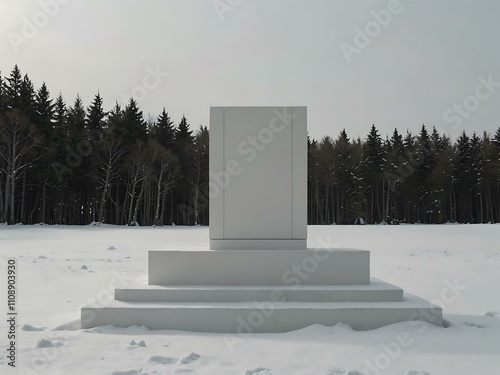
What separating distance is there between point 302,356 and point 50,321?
3.93m

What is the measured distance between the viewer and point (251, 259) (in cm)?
733

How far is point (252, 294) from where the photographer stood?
6.79m

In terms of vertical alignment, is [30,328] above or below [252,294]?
below

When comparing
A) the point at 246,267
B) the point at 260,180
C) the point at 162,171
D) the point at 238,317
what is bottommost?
the point at 238,317

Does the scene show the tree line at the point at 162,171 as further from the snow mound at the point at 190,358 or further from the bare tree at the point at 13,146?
the snow mound at the point at 190,358

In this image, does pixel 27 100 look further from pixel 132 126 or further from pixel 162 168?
pixel 162 168

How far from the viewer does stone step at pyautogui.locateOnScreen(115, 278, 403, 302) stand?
675 centimetres

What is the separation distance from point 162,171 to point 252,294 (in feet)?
124

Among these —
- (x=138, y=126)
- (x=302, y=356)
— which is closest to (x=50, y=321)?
(x=302, y=356)

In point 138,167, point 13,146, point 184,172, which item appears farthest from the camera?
point 184,172

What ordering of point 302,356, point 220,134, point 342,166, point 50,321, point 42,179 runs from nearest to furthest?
point 302,356 → point 50,321 → point 220,134 → point 42,179 → point 342,166

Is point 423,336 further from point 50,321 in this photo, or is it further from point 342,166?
point 342,166

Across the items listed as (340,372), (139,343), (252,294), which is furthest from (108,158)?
(340,372)

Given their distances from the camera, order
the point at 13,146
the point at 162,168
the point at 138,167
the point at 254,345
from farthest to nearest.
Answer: the point at 162,168 < the point at 138,167 < the point at 13,146 < the point at 254,345
